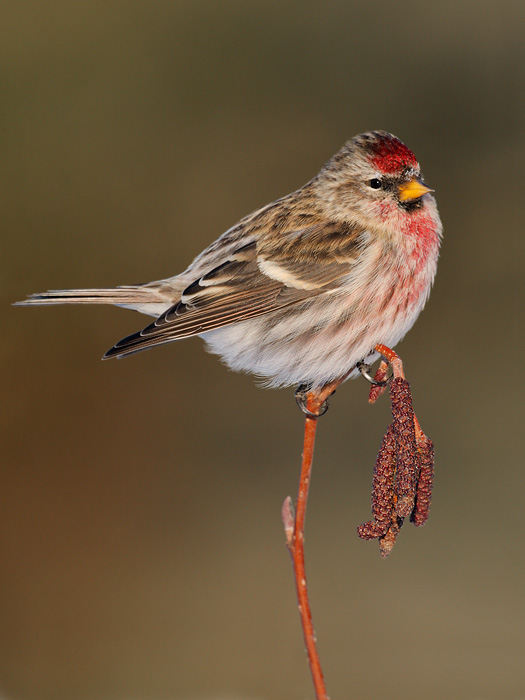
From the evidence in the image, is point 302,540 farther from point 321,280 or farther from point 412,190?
point 412,190

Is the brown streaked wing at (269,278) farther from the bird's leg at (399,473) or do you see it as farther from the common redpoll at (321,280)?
the bird's leg at (399,473)

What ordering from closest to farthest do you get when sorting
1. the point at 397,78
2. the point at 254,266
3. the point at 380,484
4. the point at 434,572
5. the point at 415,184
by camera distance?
1. the point at 380,484
2. the point at 415,184
3. the point at 254,266
4. the point at 434,572
5. the point at 397,78

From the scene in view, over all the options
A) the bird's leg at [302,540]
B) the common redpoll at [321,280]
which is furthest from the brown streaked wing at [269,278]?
the bird's leg at [302,540]

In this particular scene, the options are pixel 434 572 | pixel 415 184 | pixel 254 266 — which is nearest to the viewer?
pixel 415 184

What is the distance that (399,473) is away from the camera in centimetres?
172

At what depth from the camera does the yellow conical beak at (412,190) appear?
2.55 meters

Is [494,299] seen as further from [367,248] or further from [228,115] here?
[367,248]

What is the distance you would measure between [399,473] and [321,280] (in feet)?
3.71

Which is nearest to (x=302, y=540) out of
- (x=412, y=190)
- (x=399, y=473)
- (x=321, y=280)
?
(x=399, y=473)

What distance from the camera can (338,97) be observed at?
5.19 meters

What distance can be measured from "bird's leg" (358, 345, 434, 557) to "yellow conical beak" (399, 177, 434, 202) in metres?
0.93

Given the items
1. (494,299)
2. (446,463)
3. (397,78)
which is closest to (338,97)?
(397,78)

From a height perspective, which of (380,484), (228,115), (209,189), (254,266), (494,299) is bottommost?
(380,484)

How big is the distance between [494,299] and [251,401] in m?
1.76
